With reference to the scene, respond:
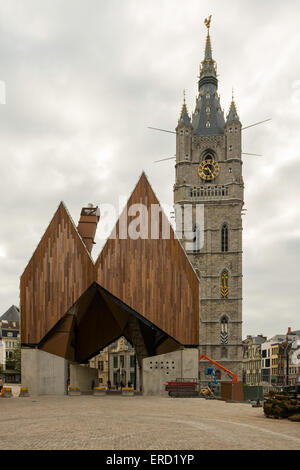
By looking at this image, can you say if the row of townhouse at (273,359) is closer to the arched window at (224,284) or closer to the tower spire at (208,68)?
the arched window at (224,284)

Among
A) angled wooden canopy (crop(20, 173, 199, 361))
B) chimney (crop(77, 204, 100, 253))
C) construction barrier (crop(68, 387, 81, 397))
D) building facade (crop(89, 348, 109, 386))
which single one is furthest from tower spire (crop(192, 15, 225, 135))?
construction barrier (crop(68, 387, 81, 397))

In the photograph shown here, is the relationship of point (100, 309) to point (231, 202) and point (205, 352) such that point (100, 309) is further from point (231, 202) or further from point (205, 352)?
point (231, 202)

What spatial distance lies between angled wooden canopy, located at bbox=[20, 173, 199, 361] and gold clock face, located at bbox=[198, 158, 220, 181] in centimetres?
4363

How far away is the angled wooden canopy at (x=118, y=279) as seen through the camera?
36656mm

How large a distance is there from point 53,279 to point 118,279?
4786 millimetres

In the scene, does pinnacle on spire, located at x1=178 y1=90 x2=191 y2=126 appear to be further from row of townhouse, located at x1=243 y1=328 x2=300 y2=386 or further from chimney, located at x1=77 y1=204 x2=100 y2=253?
row of townhouse, located at x1=243 y1=328 x2=300 y2=386

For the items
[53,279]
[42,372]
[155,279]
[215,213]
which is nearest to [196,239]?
[215,213]

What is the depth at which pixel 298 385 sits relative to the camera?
21.3 metres

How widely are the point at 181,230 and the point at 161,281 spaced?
39.9 meters

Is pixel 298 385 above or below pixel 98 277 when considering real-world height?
below

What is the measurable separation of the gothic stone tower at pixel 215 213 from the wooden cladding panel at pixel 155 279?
36.8 meters
